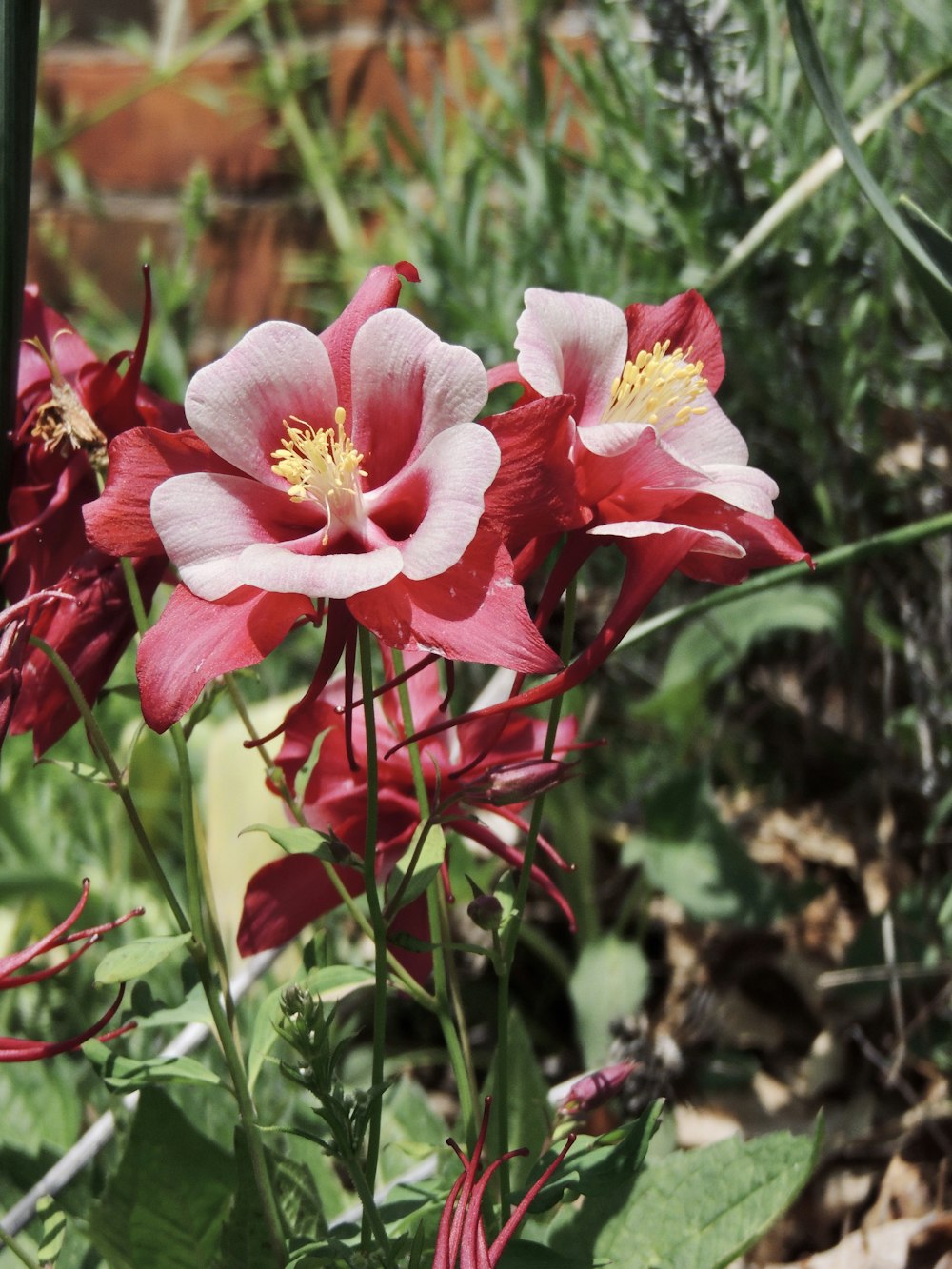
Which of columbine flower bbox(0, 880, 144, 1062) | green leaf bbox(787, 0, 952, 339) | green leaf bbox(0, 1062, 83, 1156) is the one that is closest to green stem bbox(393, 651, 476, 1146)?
columbine flower bbox(0, 880, 144, 1062)

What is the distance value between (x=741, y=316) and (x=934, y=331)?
0.14 metres

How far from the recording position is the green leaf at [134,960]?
0.42 metres

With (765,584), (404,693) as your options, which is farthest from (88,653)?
(765,584)

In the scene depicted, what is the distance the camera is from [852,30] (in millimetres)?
1020

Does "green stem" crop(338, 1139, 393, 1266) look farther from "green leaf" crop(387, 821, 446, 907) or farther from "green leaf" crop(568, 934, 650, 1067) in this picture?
"green leaf" crop(568, 934, 650, 1067)

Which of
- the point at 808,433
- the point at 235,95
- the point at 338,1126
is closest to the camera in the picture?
the point at 338,1126

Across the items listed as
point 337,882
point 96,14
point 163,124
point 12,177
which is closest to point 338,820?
point 337,882

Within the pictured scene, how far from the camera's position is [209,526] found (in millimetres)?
407

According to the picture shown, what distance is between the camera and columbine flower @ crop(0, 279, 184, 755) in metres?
0.48

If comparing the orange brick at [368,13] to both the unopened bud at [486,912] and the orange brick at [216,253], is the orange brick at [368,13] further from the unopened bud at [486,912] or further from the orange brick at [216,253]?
the unopened bud at [486,912]

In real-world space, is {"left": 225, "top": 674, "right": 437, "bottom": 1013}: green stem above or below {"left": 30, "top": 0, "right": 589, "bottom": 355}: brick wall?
below

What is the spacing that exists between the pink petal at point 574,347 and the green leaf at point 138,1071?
27cm

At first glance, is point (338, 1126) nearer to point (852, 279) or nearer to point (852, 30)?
point (852, 279)

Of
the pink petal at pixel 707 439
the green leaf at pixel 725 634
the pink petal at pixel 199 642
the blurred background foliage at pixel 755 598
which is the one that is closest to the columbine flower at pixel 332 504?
the pink petal at pixel 199 642
